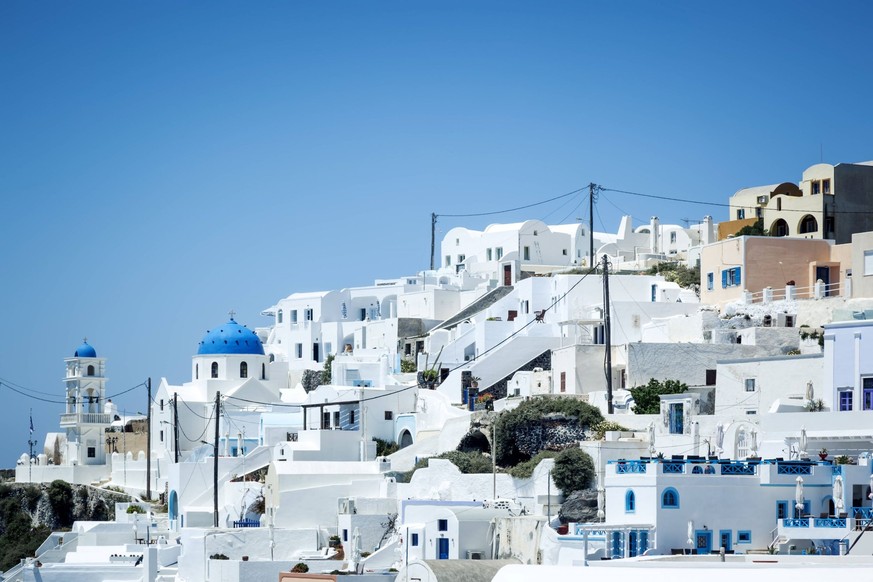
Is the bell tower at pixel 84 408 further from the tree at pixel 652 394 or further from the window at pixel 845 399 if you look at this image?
the window at pixel 845 399

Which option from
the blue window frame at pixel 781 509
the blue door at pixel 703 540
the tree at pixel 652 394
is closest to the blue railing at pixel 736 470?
the blue window frame at pixel 781 509

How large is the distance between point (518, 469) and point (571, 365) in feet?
22.9

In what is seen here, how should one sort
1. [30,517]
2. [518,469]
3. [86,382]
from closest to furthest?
[518,469]
[30,517]
[86,382]

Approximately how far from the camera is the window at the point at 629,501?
32.2 meters

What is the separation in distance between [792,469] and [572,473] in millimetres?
8575

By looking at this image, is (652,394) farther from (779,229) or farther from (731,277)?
(779,229)

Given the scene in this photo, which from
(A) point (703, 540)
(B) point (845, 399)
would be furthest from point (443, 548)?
(B) point (845, 399)

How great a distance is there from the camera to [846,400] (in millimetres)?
35656

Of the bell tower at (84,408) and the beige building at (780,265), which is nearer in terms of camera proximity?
the beige building at (780,265)

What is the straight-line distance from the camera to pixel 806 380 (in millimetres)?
38438

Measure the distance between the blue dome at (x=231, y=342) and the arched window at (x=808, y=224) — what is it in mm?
24111

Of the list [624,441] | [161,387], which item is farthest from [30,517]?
[624,441]

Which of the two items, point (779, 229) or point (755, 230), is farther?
point (755, 230)

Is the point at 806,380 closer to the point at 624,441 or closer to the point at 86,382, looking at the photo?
the point at 624,441
